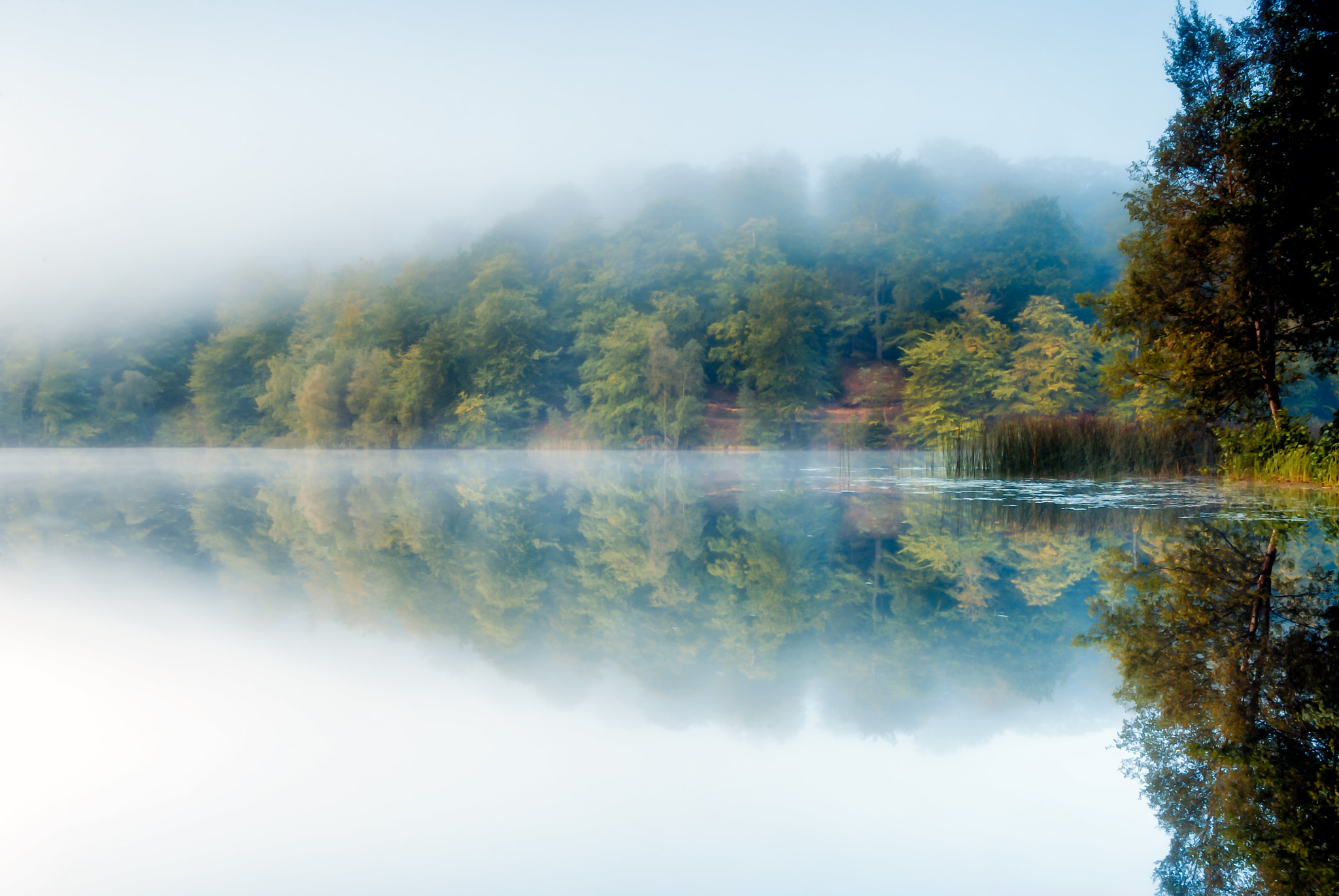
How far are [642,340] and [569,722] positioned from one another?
38.8 meters

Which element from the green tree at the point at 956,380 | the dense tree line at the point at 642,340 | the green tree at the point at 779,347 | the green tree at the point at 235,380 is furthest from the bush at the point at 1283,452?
the green tree at the point at 235,380

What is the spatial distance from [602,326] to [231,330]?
93.2 feet

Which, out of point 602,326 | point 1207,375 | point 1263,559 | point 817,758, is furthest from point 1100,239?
point 817,758

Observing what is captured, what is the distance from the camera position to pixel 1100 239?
54.8 meters

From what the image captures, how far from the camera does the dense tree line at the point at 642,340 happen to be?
39.7m

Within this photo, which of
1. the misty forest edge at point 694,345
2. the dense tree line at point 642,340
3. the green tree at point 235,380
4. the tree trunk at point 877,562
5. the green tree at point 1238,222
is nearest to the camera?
the tree trunk at point 877,562

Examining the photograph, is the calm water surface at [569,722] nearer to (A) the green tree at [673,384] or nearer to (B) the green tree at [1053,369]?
(B) the green tree at [1053,369]

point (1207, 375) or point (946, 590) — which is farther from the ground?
point (1207, 375)

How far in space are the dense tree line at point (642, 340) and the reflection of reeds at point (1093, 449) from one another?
21.7 meters

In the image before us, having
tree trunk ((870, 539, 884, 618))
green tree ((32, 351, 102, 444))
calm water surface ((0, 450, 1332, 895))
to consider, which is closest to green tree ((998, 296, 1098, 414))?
tree trunk ((870, 539, 884, 618))

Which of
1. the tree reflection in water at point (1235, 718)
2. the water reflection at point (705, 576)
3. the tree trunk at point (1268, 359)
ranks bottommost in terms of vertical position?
the water reflection at point (705, 576)

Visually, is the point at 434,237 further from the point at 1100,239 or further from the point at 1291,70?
the point at 1291,70

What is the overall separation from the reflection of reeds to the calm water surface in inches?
327

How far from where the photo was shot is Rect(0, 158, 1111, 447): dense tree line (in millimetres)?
39656
